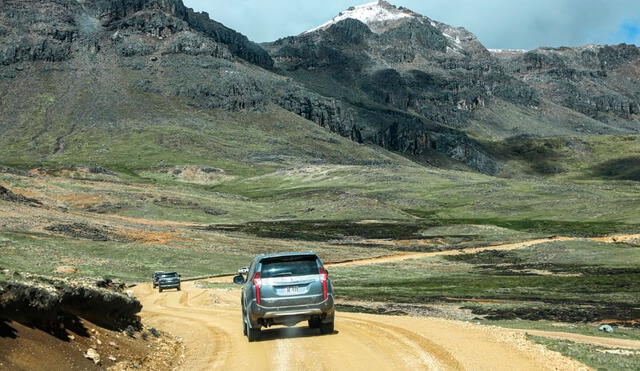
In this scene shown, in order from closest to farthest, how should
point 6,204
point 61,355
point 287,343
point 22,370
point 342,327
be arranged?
point 22,370
point 61,355
point 287,343
point 342,327
point 6,204

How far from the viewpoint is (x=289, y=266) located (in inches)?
854

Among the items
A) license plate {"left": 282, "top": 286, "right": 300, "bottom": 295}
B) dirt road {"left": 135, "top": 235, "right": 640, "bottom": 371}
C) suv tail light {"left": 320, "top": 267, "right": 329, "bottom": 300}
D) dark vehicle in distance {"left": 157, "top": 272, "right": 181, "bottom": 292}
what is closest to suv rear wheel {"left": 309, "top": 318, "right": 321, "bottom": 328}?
dirt road {"left": 135, "top": 235, "right": 640, "bottom": 371}

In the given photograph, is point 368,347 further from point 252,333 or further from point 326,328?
point 252,333

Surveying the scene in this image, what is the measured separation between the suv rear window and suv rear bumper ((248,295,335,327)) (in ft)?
3.50

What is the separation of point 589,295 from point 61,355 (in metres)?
46.8

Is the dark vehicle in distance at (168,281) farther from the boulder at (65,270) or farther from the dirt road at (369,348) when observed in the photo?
the dirt road at (369,348)

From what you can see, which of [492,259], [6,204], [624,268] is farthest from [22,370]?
[6,204]

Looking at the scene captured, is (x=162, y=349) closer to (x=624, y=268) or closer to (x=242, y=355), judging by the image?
(x=242, y=355)

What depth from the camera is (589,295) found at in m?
52.2

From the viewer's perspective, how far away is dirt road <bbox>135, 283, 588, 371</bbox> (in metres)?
16.5

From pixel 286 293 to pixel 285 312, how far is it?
0.62m

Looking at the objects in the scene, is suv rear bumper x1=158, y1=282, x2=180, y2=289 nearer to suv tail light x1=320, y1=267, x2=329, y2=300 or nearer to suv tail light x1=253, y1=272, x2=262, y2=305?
suv tail light x1=253, y1=272, x2=262, y2=305

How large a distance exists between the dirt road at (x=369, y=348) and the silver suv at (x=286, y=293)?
2.24 ft

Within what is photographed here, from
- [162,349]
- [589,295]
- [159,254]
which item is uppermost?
[162,349]
